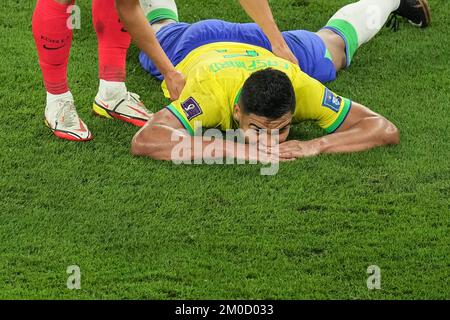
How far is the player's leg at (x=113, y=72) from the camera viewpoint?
5617 millimetres

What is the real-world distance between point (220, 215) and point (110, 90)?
4.12 feet

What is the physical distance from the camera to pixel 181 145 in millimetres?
5203

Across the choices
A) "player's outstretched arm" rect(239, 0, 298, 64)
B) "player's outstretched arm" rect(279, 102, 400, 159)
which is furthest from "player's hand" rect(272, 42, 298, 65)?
"player's outstretched arm" rect(279, 102, 400, 159)

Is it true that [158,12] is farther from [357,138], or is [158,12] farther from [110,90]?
[357,138]

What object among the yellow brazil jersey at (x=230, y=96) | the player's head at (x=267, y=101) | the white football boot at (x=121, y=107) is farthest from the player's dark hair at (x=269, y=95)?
the white football boot at (x=121, y=107)

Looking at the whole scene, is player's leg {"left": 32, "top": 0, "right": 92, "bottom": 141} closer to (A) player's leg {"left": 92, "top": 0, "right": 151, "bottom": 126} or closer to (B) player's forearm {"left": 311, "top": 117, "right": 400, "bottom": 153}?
(A) player's leg {"left": 92, "top": 0, "right": 151, "bottom": 126}

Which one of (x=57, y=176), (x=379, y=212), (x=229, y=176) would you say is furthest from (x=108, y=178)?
(x=379, y=212)

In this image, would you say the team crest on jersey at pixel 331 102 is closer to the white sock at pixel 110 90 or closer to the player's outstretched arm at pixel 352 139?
the player's outstretched arm at pixel 352 139

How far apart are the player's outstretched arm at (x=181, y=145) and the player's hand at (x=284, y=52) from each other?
0.60 meters

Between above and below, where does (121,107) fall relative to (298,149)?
above

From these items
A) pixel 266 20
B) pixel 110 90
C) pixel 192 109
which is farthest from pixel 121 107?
pixel 266 20

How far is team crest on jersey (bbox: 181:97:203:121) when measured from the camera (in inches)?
206

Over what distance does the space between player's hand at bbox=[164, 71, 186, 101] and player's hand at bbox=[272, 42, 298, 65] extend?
529 mm
